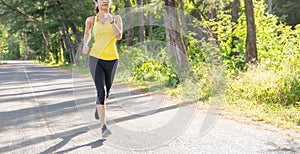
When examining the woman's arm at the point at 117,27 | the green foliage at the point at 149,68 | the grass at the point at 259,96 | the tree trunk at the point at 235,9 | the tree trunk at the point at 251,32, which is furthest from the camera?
the tree trunk at the point at 235,9

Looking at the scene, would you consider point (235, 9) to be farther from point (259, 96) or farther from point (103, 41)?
point (103, 41)

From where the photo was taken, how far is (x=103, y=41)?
15.1 ft

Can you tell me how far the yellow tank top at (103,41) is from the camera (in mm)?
4582

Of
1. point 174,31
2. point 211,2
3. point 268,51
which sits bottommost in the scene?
point 268,51

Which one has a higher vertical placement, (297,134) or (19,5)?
(19,5)

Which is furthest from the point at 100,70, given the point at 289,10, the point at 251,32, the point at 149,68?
the point at 289,10

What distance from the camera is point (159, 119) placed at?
5.91m

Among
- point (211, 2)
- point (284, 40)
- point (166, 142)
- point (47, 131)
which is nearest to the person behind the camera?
point (166, 142)

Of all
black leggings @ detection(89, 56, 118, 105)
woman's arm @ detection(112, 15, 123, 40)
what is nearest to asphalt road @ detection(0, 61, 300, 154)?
black leggings @ detection(89, 56, 118, 105)

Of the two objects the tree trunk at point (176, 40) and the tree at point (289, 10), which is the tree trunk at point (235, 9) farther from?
the tree at point (289, 10)

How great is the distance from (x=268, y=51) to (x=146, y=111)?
658cm

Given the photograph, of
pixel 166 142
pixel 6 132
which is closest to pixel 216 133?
pixel 166 142

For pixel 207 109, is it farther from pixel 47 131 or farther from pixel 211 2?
pixel 211 2

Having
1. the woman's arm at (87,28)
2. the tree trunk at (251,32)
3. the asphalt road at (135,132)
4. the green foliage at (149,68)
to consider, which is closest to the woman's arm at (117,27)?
the woman's arm at (87,28)
